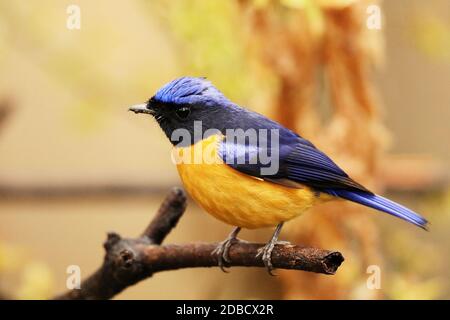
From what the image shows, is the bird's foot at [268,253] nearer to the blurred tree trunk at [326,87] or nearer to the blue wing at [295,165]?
the blue wing at [295,165]

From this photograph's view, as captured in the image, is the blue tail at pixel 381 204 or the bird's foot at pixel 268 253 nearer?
the blue tail at pixel 381 204

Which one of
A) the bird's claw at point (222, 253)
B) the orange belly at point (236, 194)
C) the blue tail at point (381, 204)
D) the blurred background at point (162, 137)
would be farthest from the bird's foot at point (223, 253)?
the blurred background at point (162, 137)

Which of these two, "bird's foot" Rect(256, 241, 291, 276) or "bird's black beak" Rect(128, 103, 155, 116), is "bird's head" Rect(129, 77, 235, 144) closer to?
"bird's black beak" Rect(128, 103, 155, 116)

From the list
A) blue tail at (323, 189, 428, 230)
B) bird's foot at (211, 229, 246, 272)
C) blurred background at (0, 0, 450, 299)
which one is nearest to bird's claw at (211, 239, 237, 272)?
bird's foot at (211, 229, 246, 272)

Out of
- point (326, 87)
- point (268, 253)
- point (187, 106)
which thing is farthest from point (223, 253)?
point (326, 87)

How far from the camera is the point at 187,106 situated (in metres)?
1.44

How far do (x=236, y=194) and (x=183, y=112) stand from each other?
0.21 metres

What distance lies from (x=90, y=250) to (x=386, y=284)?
4.15ft

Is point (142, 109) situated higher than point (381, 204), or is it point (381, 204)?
point (142, 109)

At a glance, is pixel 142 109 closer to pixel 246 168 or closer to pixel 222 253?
pixel 246 168

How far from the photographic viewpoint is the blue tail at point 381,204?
4.48 ft

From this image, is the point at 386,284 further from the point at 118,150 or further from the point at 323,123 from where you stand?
the point at 118,150

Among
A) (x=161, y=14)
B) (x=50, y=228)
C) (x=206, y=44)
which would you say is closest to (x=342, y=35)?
(x=206, y=44)

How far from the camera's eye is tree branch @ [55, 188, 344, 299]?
5.21ft
